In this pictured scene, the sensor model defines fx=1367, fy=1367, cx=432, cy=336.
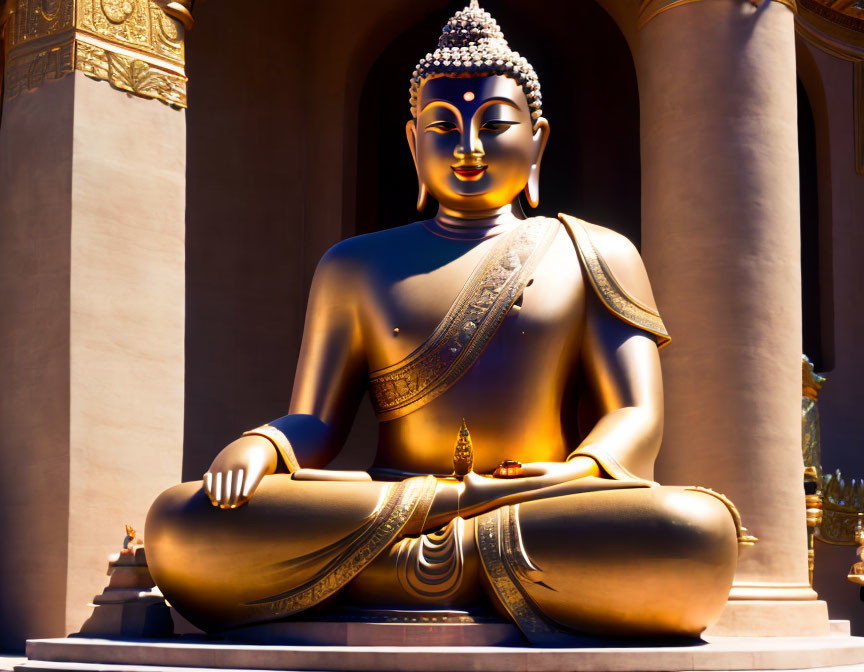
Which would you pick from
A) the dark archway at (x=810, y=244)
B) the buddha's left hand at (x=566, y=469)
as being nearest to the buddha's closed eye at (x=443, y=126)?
the buddha's left hand at (x=566, y=469)

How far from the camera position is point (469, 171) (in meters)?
5.51

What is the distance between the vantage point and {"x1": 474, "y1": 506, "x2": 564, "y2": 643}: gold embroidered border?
4402 millimetres

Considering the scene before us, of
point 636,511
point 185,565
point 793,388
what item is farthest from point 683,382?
point 185,565

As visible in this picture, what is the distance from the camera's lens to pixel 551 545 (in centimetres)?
439

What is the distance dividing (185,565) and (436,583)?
86cm

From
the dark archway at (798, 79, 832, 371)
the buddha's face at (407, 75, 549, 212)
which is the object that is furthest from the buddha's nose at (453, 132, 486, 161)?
the dark archway at (798, 79, 832, 371)

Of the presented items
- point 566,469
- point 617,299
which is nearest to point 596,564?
point 566,469

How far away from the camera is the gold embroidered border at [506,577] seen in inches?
173

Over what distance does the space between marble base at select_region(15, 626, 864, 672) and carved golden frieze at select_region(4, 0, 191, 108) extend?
3324 mm

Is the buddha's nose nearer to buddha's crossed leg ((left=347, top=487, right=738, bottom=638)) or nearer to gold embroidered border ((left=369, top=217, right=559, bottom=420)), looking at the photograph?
gold embroidered border ((left=369, top=217, right=559, bottom=420))

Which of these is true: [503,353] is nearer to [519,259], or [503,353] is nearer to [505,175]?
[519,259]

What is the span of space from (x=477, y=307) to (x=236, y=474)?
3.82 ft

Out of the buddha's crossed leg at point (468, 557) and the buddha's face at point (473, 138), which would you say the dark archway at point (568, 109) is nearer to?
the buddha's face at point (473, 138)

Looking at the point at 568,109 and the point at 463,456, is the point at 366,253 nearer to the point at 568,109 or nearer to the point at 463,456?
the point at 463,456
